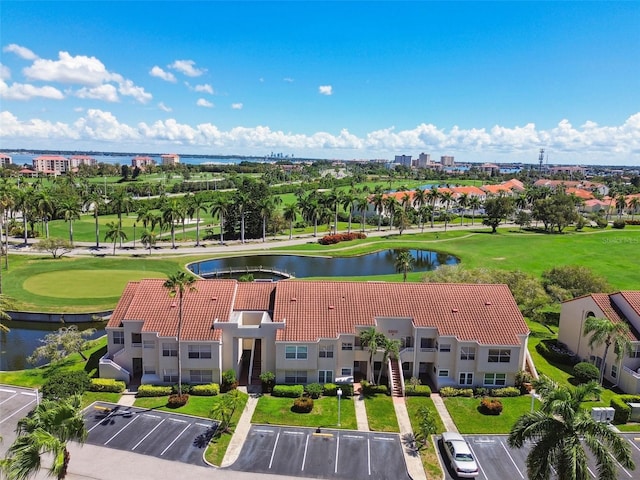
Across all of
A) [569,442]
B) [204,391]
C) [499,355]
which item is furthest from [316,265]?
[569,442]

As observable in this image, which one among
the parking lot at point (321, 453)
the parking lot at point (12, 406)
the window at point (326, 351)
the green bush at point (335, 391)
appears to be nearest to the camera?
the parking lot at point (321, 453)

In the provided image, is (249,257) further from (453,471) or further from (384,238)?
(453,471)

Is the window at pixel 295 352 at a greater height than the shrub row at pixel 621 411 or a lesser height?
greater

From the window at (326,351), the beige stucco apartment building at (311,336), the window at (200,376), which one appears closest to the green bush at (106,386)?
the beige stucco apartment building at (311,336)

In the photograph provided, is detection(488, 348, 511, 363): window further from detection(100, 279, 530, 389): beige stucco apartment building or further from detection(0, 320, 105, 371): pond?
detection(0, 320, 105, 371): pond

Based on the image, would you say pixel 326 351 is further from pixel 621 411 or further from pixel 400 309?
pixel 621 411

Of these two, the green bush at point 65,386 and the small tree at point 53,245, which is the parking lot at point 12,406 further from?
the small tree at point 53,245

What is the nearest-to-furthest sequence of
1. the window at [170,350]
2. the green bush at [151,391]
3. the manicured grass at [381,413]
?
the manicured grass at [381,413] < the green bush at [151,391] < the window at [170,350]
